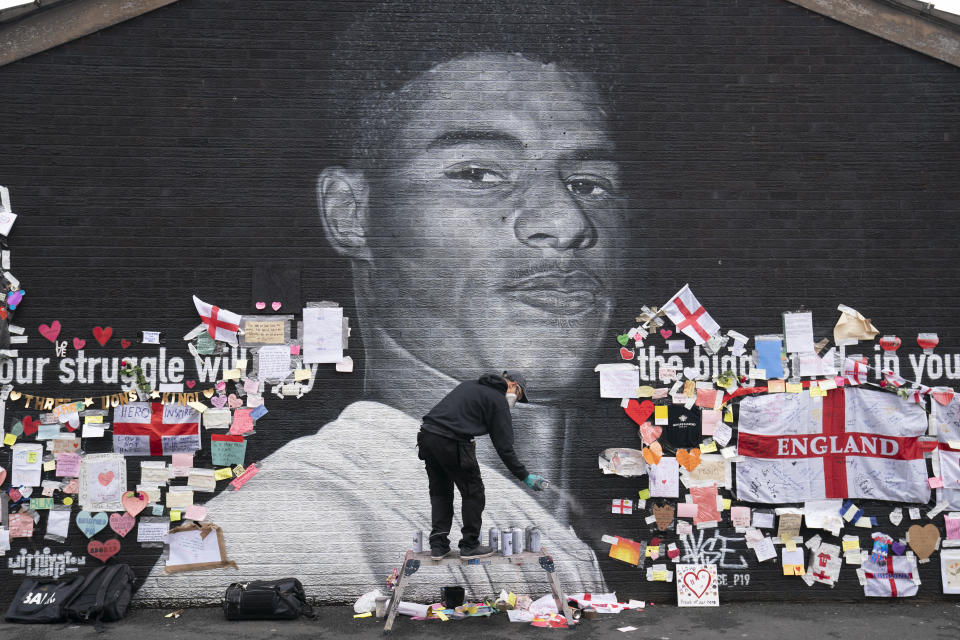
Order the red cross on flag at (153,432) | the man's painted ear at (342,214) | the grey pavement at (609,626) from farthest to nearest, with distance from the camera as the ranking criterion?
1. the man's painted ear at (342,214)
2. the red cross on flag at (153,432)
3. the grey pavement at (609,626)

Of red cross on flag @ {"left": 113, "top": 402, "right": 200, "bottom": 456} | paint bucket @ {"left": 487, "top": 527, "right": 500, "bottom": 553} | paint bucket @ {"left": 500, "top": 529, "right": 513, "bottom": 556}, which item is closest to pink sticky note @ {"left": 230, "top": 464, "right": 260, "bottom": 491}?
red cross on flag @ {"left": 113, "top": 402, "right": 200, "bottom": 456}

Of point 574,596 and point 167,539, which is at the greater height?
point 167,539

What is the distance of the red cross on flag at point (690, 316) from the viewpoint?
702 centimetres

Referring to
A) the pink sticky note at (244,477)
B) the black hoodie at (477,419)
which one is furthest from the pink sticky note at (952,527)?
the pink sticky note at (244,477)

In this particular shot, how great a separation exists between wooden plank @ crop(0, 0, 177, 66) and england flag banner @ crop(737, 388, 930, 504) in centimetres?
642

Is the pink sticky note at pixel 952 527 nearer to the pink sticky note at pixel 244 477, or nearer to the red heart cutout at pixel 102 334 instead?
the pink sticky note at pixel 244 477

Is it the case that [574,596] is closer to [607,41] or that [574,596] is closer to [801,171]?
[801,171]

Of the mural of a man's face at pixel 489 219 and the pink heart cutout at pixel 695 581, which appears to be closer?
the pink heart cutout at pixel 695 581

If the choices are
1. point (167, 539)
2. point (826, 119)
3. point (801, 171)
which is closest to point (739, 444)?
point (801, 171)

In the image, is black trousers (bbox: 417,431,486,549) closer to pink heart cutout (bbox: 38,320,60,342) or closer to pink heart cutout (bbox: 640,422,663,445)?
pink heart cutout (bbox: 640,422,663,445)

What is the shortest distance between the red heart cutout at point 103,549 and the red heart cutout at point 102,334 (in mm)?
1673

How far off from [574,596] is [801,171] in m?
4.24

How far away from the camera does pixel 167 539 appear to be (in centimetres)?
676

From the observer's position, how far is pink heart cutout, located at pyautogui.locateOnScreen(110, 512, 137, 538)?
265 inches
